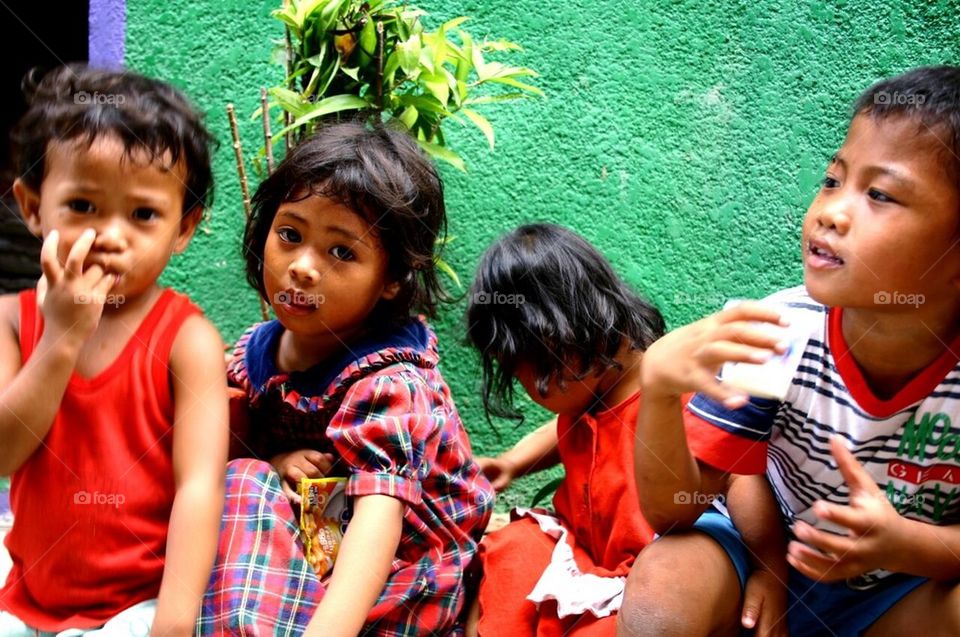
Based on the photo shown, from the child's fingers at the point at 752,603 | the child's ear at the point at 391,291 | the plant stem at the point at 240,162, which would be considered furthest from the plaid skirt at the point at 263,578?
the plant stem at the point at 240,162

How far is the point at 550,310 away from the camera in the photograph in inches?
80.8

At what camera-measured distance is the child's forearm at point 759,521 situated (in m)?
1.67

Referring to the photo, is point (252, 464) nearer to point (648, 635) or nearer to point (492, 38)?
point (648, 635)

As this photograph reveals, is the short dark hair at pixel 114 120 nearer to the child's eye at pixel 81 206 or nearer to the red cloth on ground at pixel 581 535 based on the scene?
the child's eye at pixel 81 206

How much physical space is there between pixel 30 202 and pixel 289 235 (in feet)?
1.63

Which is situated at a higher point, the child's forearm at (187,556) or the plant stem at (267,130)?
the plant stem at (267,130)

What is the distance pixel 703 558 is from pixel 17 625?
1280 mm

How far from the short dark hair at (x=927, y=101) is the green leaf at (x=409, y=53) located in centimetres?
111

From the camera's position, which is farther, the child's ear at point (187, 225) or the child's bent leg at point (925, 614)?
the child's ear at point (187, 225)

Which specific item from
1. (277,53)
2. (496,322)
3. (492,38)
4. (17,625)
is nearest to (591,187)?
(492,38)

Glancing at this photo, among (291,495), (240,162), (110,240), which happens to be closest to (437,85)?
(240,162)

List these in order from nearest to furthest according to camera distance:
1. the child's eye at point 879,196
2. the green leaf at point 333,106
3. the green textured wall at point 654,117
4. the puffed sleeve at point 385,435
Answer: the child's eye at point 879,196 → the puffed sleeve at point 385,435 → the green leaf at point 333,106 → the green textured wall at point 654,117

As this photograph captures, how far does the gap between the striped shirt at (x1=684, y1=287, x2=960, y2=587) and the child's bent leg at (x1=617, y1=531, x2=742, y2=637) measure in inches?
6.6

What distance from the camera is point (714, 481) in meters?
1.66
